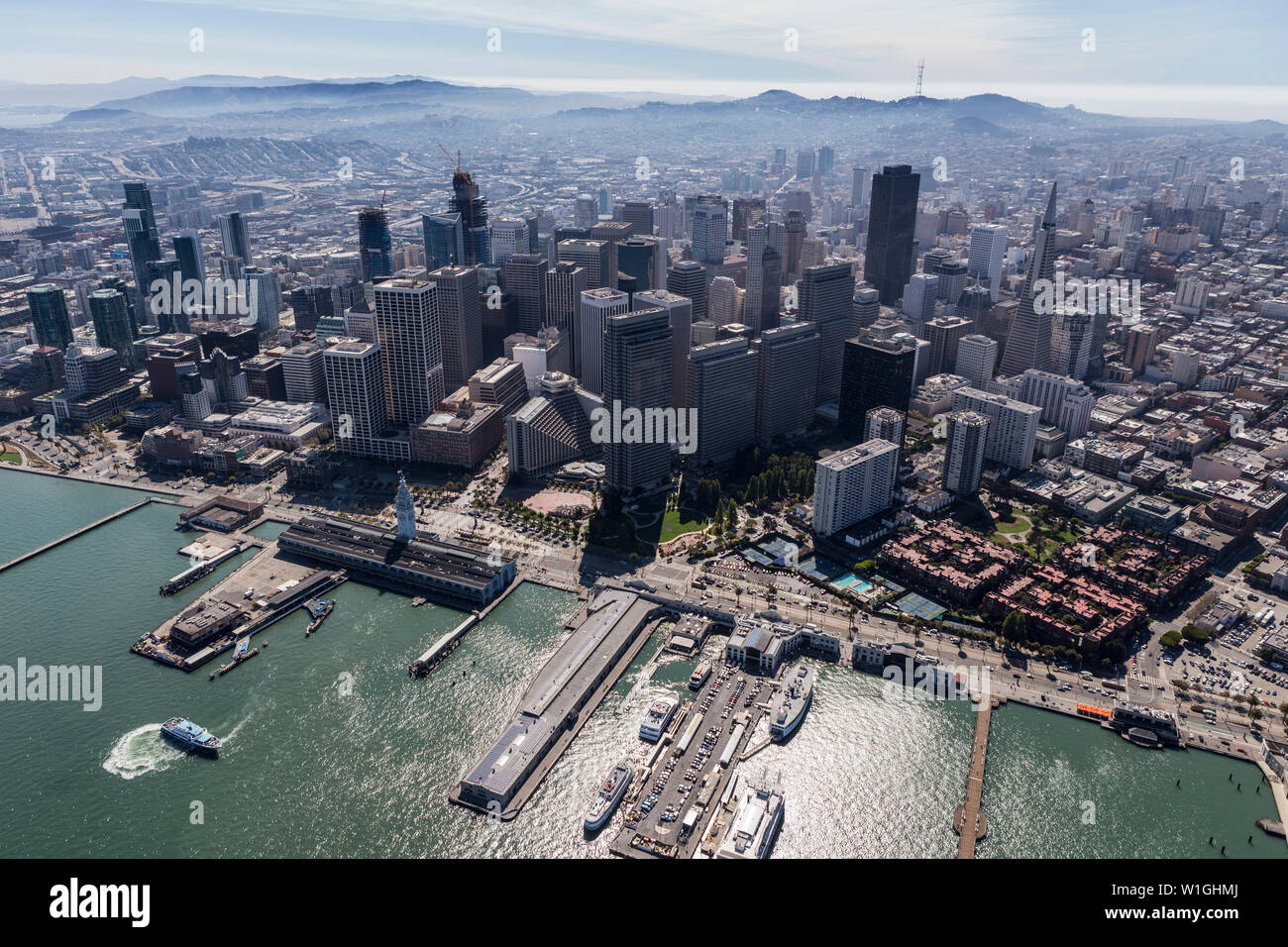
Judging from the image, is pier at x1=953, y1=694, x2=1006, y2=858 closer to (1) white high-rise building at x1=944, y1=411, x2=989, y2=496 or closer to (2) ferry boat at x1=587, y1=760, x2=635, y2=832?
(2) ferry boat at x1=587, y1=760, x2=635, y2=832

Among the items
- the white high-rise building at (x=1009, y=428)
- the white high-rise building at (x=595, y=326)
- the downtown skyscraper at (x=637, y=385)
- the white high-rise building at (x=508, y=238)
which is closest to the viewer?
the downtown skyscraper at (x=637, y=385)

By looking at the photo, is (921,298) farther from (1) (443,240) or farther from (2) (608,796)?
(2) (608,796)

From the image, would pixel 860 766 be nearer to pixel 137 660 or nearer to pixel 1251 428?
pixel 137 660

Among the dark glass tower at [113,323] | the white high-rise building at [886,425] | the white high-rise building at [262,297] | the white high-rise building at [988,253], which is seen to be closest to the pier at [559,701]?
the white high-rise building at [886,425]

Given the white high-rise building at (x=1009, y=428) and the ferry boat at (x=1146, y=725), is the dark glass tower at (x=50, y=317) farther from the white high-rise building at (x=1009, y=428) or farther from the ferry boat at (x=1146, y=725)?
the ferry boat at (x=1146, y=725)

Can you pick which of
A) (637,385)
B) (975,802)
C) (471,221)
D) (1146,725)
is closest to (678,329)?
(637,385)
